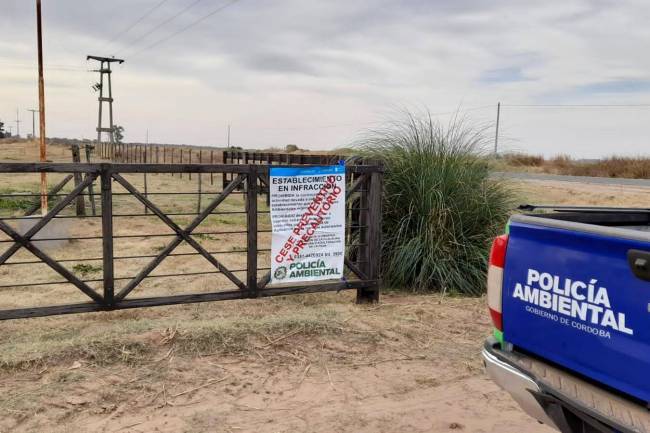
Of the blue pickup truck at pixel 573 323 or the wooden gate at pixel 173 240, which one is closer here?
the blue pickup truck at pixel 573 323

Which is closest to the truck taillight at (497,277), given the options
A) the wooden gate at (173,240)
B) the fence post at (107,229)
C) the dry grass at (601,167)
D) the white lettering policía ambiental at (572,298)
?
the white lettering policía ambiental at (572,298)

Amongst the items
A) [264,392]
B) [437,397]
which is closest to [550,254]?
[437,397]

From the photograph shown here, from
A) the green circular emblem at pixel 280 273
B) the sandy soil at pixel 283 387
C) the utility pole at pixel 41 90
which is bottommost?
the sandy soil at pixel 283 387

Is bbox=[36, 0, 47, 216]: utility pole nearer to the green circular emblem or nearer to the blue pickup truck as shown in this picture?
the green circular emblem

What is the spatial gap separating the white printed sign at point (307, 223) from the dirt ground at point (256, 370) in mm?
478

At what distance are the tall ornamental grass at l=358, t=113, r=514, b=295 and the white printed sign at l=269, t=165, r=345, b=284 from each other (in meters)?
1.44

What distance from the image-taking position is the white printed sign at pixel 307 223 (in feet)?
19.0

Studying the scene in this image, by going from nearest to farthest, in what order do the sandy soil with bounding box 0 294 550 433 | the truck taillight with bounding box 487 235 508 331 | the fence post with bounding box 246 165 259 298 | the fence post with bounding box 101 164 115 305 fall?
1. the truck taillight with bounding box 487 235 508 331
2. the sandy soil with bounding box 0 294 550 433
3. the fence post with bounding box 101 164 115 305
4. the fence post with bounding box 246 165 259 298

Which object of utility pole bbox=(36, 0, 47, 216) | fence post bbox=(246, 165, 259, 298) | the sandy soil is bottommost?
the sandy soil

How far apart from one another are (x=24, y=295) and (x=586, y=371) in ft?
21.3

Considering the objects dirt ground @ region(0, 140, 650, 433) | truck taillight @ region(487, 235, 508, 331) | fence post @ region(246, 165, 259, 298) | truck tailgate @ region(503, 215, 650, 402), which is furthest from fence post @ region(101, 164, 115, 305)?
truck tailgate @ region(503, 215, 650, 402)

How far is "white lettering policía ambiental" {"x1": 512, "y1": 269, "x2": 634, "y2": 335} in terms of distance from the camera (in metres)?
2.29

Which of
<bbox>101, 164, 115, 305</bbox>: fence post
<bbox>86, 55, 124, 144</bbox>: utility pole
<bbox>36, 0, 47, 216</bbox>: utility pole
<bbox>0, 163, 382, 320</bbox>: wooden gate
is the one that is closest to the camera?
<bbox>0, 163, 382, 320</bbox>: wooden gate

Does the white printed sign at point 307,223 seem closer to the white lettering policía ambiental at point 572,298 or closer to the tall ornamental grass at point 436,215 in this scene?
the tall ornamental grass at point 436,215
